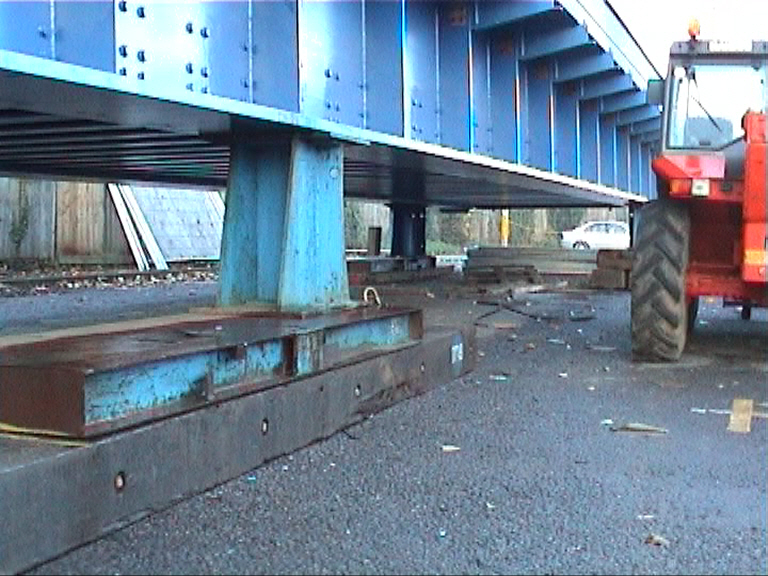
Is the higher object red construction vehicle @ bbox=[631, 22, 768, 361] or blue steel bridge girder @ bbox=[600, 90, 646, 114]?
blue steel bridge girder @ bbox=[600, 90, 646, 114]

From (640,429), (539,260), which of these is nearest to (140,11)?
(640,429)

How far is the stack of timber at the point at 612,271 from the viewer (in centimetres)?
1680

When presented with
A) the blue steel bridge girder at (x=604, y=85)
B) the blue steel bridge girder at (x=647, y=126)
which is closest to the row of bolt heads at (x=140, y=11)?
the blue steel bridge girder at (x=604, y=85)

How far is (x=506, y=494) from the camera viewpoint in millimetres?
4402

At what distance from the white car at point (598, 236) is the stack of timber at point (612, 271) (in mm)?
19382

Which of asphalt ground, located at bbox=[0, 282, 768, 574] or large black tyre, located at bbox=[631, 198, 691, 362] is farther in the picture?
large black tyre, located at bbox=[631, 198, 691, 362]

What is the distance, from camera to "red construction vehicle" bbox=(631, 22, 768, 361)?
25.9 feet

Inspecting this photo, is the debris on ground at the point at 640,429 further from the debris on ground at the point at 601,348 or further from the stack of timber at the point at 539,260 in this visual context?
the stack of timber at the point at 539,260

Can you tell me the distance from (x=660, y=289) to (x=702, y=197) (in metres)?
0.86

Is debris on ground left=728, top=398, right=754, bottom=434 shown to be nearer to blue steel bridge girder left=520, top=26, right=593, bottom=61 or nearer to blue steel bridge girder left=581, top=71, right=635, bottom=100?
blue steel bridge girder left=520, top=26, right=593, bottom=61

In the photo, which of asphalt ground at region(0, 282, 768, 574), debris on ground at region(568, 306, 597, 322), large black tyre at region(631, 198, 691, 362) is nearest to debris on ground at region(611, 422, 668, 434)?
asphalt ground at region(0, 282, 768, 574)

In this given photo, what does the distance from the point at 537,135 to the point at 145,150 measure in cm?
601

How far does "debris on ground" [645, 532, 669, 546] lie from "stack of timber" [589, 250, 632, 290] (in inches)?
523

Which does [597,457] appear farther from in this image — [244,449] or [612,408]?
[244,449]
